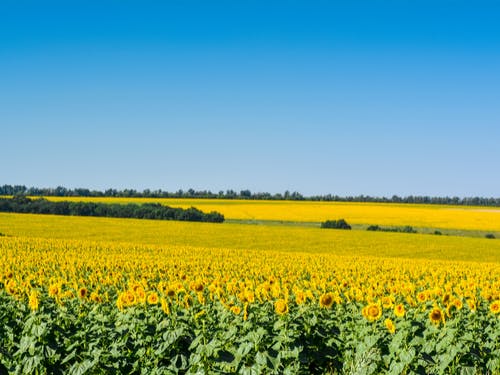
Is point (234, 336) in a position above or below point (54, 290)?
below

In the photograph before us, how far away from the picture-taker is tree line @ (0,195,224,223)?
7650 centimetres

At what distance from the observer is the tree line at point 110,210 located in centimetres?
7650

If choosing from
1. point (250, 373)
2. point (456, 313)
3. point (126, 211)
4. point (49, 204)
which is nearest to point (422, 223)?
point (126, 211)

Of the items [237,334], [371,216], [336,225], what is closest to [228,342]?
[237,334]

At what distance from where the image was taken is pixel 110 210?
79062 mm

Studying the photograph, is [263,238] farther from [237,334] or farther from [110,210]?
[237,334]

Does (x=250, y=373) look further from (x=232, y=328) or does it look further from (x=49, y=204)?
(x=49, y=204)

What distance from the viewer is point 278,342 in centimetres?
816

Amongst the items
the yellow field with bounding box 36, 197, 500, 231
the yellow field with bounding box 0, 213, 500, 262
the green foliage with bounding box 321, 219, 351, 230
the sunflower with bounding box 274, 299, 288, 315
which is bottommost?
the yellow field with bounding box 0, 213, 500, 262

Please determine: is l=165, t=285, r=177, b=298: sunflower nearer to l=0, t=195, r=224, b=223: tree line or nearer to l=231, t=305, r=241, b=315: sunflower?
l=231, t=305, r=241, b=315: sunflower

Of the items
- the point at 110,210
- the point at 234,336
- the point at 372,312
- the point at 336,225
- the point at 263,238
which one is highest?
the point at 372,312

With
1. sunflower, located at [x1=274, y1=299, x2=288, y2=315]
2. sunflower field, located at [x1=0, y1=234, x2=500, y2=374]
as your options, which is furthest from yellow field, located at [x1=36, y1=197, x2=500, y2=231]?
sunflower, located at [x1=274, y1=299, x2=288, y2=315]

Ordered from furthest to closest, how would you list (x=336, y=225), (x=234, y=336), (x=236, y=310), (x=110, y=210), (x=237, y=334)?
(x=110, y=210)
(x=336, y=225)
(x=236, y=310)
(x=237, y=334)
(x=234, y=336)

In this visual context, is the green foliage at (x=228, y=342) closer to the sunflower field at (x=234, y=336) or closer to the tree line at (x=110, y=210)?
the sunflower field at (x=234, y=336)
